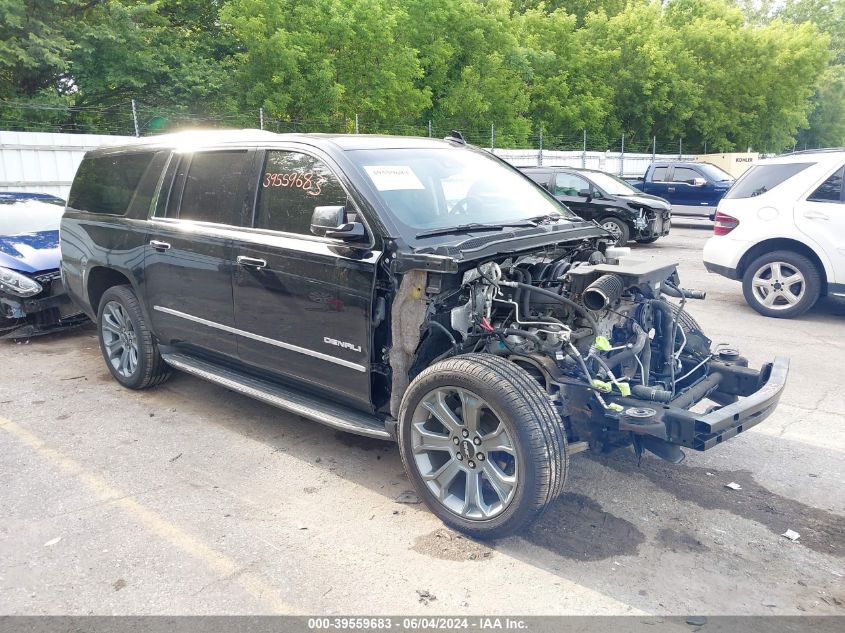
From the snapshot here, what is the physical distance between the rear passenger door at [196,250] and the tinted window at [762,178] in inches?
246

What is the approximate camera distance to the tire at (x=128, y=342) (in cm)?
542

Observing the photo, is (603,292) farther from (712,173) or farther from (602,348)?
(712,173)

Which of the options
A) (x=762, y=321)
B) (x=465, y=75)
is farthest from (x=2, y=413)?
(x=465, y=75)

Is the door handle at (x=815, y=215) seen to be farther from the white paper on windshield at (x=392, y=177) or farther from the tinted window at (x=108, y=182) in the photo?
the tinted window at (x=108, y=182)

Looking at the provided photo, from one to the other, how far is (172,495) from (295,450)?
84 cm

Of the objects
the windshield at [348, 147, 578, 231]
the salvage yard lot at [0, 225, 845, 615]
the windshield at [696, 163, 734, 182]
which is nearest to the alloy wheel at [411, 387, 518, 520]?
the salvage yard lot at [0, 225, 845, 615]

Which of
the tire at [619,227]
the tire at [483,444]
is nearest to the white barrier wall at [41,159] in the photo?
the tire at [619,227]

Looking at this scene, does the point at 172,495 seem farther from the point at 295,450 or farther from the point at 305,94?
the point at 305,94

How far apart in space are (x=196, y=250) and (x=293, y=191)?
0.94 meters

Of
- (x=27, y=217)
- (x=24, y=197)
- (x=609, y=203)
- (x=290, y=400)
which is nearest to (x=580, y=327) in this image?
(x=290, y=400)

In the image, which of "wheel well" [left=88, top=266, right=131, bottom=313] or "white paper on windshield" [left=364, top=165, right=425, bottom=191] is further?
"wheel well" [left=88, top=266, right=131, bottom=313]

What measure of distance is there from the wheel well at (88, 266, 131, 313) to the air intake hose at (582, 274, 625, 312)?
3.83 meters

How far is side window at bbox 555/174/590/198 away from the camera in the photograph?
1404 cm

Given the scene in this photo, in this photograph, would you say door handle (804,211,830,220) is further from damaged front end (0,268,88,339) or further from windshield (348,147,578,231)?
damaged front end (0,268,88,339)
